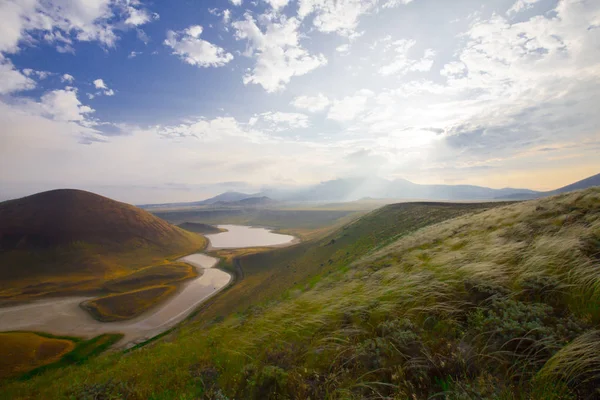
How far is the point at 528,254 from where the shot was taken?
571 centimetres

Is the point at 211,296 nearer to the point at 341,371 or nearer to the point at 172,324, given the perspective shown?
the point at 172,324

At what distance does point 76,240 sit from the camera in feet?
229

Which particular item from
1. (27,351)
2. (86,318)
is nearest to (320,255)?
(86,318)

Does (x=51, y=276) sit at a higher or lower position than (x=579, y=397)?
lower

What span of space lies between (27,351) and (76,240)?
173 ft

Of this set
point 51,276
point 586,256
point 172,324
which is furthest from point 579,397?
point 51,276

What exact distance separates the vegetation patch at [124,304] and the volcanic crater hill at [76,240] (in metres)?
13.6

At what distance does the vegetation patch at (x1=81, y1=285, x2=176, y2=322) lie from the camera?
3997cm

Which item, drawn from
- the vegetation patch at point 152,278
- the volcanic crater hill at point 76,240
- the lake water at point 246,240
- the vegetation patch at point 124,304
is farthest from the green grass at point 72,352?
the lake water at point 246,240

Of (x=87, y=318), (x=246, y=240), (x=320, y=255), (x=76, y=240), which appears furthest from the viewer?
(x=246, y=240)

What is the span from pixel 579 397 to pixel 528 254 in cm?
430

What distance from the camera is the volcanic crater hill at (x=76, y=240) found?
58375 millimetres

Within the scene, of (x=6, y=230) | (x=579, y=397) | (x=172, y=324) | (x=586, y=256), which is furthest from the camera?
(x=6, y=230)

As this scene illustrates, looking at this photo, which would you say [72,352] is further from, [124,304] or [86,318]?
[124,304]
